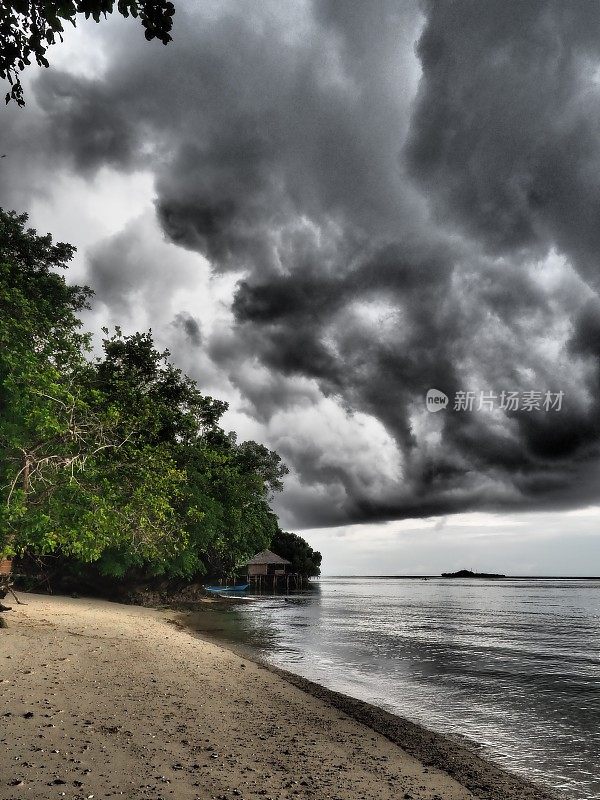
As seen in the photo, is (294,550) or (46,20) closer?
(46,20)

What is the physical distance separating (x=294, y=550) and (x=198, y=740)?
10699 cm

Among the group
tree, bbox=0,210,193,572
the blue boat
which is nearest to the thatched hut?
the blue boat

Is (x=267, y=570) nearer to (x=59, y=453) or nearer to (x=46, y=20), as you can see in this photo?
(x=59, y=453)

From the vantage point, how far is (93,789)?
16.8ft

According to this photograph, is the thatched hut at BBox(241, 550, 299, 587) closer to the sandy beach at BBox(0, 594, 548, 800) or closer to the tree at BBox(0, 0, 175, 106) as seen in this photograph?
the sandy beach at BBox(0, 594, 548, 800)

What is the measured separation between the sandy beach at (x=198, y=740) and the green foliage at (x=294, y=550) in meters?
95.4

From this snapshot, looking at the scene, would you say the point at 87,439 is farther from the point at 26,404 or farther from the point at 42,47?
the point at 42,47

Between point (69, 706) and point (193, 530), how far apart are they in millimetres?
27745

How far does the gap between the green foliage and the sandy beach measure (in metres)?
95.4

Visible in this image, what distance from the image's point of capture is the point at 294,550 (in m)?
111

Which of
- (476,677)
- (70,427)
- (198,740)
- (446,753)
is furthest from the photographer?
(476,677)

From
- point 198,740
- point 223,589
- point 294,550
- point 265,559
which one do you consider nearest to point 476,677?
point 198,740

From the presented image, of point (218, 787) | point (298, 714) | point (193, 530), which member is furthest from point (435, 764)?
point (193, 530)

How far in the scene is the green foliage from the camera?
108 m
